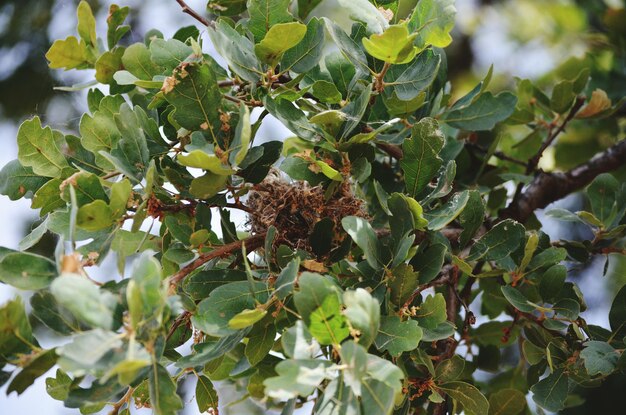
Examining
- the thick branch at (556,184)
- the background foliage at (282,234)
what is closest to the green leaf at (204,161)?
the background foliage at (282,234)

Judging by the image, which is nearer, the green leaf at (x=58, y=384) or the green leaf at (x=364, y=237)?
the green leaf at (x=364, y=237)

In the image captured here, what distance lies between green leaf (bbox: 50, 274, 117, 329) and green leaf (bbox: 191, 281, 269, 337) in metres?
0.13

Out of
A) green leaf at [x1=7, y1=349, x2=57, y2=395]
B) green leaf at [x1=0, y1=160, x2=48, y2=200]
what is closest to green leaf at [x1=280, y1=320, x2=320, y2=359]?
green leaf at [x1=7, y1=349, x2=57, y2=395]

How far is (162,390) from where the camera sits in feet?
2.15

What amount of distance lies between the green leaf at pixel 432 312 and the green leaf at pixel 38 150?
434 mm

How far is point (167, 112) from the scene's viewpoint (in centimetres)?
89

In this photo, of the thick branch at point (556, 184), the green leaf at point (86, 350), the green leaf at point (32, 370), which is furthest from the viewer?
the thick branch at point (556, 184)

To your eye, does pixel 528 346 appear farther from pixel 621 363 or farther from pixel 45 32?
pixel 45 32

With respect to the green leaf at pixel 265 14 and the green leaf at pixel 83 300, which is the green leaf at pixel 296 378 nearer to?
the green leaf at pixel 83 300

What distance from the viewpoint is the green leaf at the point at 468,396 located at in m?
0.86

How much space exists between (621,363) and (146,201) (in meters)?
0.55

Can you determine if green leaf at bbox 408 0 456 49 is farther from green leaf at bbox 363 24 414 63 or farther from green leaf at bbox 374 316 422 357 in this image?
green leaf at bbox 374 316 422 357

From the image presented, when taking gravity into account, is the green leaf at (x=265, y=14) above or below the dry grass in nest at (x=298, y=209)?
above

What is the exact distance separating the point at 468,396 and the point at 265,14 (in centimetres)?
49
